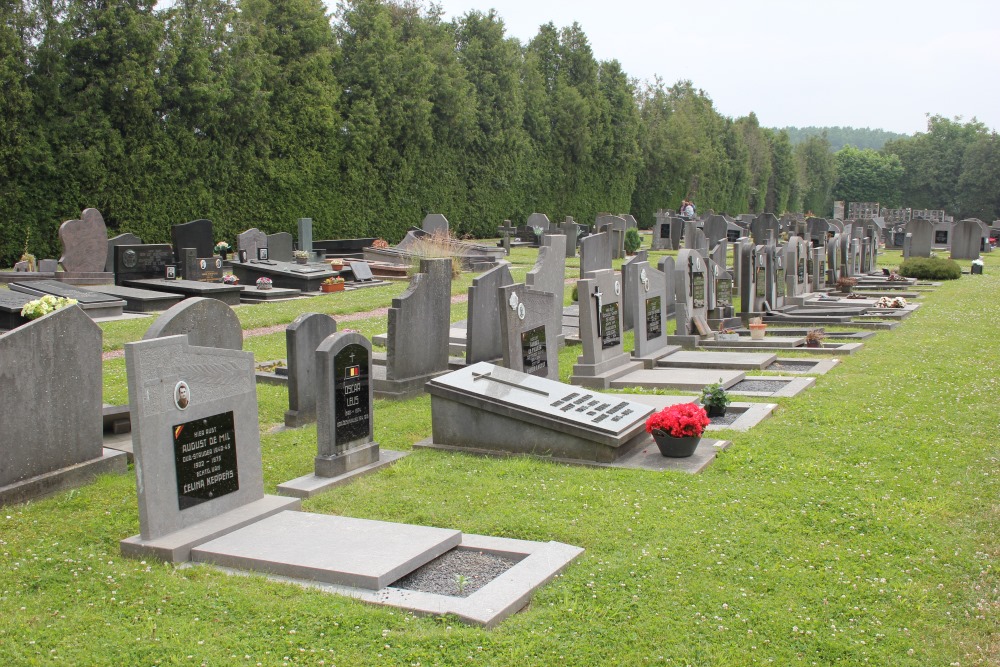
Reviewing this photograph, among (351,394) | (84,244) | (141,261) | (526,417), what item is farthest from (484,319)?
(84,244)

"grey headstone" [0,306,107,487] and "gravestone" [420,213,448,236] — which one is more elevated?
"gravestone" [420,213,448,236]

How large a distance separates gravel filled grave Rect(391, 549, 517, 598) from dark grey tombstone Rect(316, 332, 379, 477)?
199cm

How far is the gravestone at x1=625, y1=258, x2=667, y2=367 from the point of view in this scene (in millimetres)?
13250

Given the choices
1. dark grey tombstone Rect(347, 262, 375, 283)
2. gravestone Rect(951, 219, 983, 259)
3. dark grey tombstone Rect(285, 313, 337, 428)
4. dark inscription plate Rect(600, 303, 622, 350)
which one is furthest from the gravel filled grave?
gravestone Rect(951, 219, 983, 259)

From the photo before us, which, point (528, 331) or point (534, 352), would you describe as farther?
point (534, 352)

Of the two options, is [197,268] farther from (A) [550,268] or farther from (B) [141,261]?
(A) [550,268]

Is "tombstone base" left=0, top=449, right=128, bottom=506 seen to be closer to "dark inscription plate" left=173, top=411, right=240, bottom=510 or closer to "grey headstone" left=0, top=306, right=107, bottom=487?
Answer: "grey headstone" left=0, top=306, right=107, bottom=487

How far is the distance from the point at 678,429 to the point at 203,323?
430 centimetres

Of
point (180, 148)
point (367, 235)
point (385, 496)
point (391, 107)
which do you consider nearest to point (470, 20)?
point (391, 107)

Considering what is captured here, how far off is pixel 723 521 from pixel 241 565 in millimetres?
3245

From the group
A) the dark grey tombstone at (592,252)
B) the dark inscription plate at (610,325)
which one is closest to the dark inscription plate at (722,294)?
the dark grey tombstone at (592,252)

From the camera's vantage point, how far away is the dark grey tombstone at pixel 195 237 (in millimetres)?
21969

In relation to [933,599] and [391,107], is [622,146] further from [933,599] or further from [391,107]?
[933,599]

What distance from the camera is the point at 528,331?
1068 centimetres
